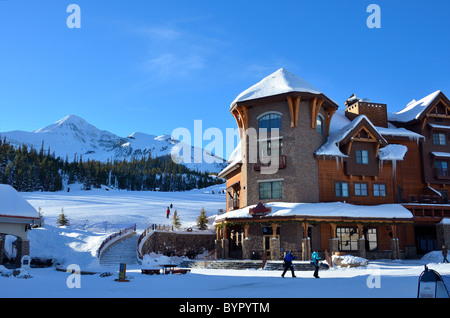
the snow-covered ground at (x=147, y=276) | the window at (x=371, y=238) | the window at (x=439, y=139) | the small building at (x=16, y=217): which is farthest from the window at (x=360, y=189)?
the small building at (x=16, y=217)

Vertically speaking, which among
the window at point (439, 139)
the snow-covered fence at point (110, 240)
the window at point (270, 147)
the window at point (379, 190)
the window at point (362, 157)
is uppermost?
the window at point (439, 139)

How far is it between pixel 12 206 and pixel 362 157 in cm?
2646

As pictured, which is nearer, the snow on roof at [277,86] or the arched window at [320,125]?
the snow on roof at [277,86]

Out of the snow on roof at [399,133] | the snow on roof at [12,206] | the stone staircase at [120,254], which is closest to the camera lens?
the snow on roof at [12,206]

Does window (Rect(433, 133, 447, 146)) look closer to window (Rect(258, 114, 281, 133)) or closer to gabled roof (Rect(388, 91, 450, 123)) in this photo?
gabled roof (Rect(388, 91, 450, 123))

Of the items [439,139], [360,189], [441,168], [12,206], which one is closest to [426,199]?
[441,168]

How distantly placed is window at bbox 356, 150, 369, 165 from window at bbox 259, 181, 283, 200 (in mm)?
6992

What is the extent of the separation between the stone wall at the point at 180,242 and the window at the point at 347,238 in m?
13.6

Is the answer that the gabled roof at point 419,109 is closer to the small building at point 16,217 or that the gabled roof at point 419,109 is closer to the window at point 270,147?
the window at point 270,147

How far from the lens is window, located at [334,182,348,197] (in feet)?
114

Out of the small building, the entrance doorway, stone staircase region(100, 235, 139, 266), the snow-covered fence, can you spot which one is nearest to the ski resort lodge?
the entrance doorway

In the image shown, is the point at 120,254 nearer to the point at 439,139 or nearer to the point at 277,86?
the point at 277,86

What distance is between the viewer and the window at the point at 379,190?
35.4m
